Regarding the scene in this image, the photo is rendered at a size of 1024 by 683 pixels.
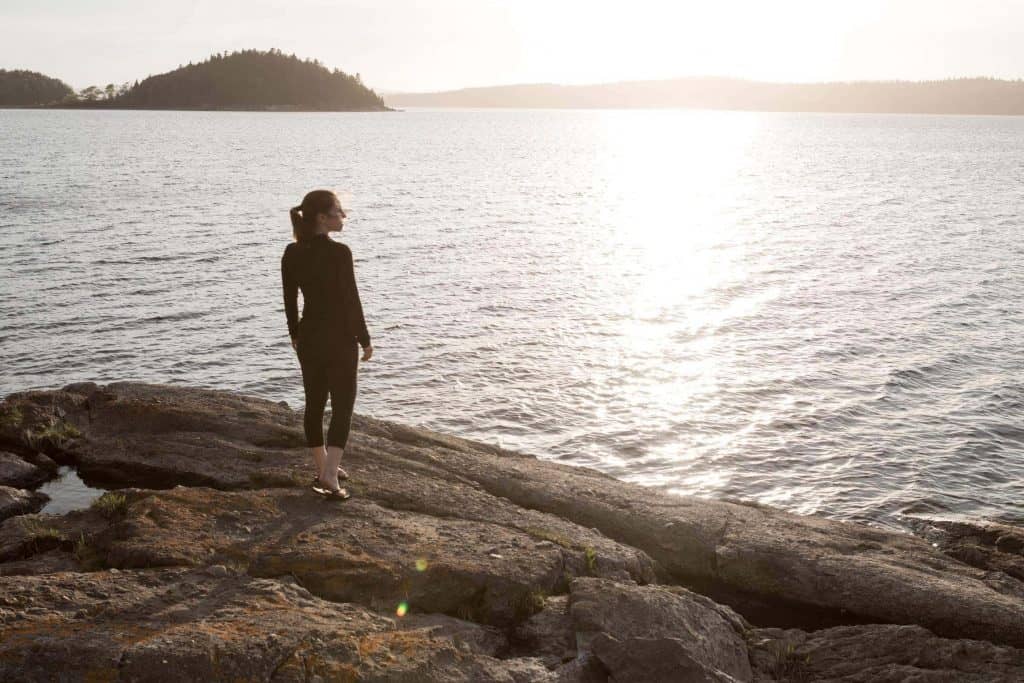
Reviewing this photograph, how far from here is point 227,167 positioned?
84.4 m

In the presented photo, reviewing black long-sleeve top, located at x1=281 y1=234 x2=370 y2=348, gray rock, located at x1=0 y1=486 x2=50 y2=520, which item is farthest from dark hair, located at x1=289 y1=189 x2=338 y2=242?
gray rock, located at x1=0 y1=486 x2=50 y2=520

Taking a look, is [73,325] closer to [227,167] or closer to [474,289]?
[474,289]

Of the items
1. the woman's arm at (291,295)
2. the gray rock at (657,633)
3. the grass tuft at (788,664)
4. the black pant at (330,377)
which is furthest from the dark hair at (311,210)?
the grass tuft at (788,664)

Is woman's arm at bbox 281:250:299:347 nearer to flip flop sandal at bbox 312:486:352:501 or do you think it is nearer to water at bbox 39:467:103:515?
flip flop sandal at bbox 312:486:352:501

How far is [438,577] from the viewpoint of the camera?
781cm

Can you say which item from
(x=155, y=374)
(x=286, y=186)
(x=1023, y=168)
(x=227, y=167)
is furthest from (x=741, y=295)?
(x=1023, y=168)

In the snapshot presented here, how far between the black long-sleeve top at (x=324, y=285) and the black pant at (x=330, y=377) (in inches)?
5.5

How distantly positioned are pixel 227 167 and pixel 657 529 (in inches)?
3246

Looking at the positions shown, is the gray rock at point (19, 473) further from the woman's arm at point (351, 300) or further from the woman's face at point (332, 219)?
the woman's face at point (332, 219)

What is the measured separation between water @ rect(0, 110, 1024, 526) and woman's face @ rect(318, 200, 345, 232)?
9.25 metres

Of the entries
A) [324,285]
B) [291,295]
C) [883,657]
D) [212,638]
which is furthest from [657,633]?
[291,295]

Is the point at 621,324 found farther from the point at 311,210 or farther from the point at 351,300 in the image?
Result: the point at 311,210

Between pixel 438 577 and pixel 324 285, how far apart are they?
3.09m

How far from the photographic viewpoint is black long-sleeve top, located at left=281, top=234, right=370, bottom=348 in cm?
852
